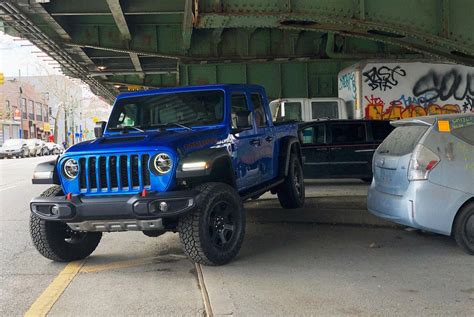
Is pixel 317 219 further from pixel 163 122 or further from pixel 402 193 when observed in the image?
pixel 163 122

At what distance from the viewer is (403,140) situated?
20.3 ft

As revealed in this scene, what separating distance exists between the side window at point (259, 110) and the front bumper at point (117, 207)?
240 cm

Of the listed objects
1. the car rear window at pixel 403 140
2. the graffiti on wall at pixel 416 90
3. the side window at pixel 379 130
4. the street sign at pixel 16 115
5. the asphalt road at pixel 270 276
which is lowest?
the asphalt road at pixel 270 276

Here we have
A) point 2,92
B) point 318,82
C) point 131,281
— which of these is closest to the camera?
point 131,281

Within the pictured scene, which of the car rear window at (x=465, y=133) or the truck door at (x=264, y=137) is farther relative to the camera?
the truck door at (x=264, y=137)

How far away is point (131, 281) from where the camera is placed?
5227 mm

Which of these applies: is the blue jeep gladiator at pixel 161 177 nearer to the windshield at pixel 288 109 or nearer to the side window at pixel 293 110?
the windshield at pixel 288 109

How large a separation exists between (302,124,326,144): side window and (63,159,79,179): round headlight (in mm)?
7758

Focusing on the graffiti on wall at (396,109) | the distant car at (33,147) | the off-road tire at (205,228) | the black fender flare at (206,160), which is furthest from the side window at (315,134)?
the distant car at (33,147)

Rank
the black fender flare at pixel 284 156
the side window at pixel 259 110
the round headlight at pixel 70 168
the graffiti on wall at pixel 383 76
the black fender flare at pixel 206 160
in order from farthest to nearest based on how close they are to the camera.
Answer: the graffiti on wall at pixel 383 76 < the black fender flare at pixel 284 156 < the side window at pixel 259 110 < the round headlight at pixel 70 168 < the black fender flare at pixel 206 160

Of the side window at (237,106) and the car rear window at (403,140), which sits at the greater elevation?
the side window at (237,106)

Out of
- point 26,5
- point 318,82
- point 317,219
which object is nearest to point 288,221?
point 317,219

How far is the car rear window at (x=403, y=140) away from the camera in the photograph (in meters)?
5.91

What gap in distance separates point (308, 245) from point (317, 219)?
160 cm
